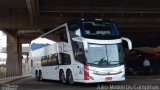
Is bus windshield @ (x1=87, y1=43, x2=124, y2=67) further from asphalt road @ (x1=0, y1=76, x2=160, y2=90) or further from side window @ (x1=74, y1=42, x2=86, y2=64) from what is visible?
asphalt road @ (x1=0, y1=76, x2=160, y2=90)

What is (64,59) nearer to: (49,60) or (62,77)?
(62,77)

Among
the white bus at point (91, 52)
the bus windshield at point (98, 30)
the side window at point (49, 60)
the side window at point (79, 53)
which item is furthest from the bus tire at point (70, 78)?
the bus windshield at point (98, 30)

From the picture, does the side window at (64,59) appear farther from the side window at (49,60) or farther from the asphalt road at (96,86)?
the asphalt road at (96,86)

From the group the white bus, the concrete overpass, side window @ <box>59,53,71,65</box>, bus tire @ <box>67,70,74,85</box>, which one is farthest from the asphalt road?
the concrete overpass

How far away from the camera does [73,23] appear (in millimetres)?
23109

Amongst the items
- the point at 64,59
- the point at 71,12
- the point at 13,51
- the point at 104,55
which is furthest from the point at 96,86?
the point at 13,51

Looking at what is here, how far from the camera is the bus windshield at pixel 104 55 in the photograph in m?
21.6

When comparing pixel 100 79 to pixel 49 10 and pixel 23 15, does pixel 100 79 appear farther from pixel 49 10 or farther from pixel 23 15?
pixel 23 15

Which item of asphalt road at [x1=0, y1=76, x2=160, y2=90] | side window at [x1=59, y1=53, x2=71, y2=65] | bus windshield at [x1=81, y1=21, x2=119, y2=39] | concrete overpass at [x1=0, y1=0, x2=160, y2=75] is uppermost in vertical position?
concrete overpass at [x1=0, y1=0, x2=160, y2=75]

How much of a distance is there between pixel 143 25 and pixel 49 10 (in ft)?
31.5

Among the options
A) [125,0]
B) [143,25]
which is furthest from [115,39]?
[143,25]

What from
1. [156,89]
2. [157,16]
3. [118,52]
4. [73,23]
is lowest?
[156,89]

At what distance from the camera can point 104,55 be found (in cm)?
2183

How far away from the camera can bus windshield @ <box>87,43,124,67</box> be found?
21594 mm
